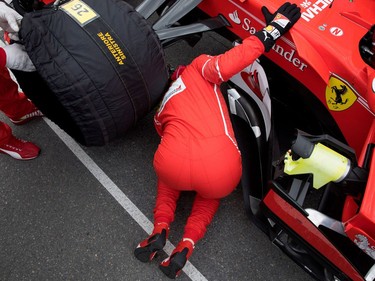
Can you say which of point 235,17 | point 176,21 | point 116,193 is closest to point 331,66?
point 235,17

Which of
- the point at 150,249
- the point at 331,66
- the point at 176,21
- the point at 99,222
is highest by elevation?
the point at 331,66

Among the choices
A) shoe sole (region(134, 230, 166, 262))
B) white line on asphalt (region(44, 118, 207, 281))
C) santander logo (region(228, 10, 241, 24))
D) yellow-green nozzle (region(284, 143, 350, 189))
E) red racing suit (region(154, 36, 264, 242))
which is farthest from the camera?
santander logo (region(228, 10, 241, 24))

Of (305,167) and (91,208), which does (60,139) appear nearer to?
(91,208)

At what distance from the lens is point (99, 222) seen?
8.44ft

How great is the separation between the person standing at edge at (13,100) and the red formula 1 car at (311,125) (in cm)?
98

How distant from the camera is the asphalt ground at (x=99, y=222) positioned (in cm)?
238

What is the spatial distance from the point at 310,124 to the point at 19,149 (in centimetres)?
218

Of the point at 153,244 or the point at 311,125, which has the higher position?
the point at 311,125

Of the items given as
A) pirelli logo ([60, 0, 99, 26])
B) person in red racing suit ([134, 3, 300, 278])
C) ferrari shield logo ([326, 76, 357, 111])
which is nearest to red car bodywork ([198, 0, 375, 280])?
ferrari shield logo ([326, 76, 357, 111])

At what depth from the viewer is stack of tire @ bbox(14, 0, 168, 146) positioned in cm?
195

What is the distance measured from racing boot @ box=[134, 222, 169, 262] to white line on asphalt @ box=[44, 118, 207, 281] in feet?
0.63

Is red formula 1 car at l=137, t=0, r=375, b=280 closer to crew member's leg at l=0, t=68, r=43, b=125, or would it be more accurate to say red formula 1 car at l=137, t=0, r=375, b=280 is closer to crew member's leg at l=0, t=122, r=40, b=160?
crew member's leg at l=0, t=68, r=43, b=125

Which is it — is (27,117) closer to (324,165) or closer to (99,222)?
(99,222)

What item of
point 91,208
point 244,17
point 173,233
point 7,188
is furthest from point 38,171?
point 244,17
